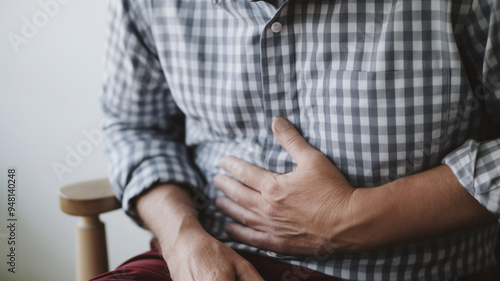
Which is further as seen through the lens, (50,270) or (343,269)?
(50,270)

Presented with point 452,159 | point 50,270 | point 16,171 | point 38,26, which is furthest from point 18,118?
point 452,159

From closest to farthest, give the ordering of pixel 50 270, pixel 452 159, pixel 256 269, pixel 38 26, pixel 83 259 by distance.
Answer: pixel 452 159, pixel 256 269, pixel 83 259, pixel 38 26, pixel 50 270

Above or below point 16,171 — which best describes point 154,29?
above

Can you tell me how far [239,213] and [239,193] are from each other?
0.13 ft

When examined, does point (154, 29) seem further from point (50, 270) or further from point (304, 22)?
point (50, 270)

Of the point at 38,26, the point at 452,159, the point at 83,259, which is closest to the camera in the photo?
the point at 452,159

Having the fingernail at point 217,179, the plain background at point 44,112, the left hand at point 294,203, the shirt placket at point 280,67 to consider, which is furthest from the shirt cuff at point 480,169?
the plain background at point 44,112

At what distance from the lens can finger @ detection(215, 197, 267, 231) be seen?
0.88 meters

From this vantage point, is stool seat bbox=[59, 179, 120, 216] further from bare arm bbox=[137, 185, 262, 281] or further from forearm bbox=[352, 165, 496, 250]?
forearm bbox=[352, 165, 496, 250]

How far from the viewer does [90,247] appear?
0.98 metres

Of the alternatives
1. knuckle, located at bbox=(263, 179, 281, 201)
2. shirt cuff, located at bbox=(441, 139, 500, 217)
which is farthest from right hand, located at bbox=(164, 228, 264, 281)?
shirt cuff, located at bbox=(441, 139, 500, 217)

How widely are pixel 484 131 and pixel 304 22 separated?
0.36 m

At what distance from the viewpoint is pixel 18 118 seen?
4.53 ft

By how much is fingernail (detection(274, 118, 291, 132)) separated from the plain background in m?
0.78
